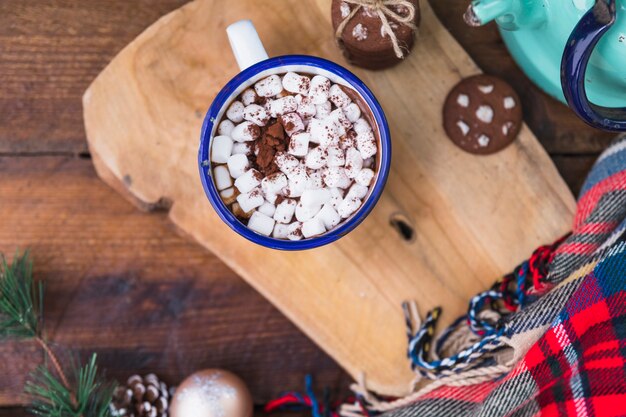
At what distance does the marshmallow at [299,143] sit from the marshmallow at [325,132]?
0.01m

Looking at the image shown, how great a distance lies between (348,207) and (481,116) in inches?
10.1

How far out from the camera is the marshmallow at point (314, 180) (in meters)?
0.84

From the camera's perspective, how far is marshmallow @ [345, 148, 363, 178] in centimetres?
83

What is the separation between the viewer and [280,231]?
842 millimetres

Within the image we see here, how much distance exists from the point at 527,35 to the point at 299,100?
33cm

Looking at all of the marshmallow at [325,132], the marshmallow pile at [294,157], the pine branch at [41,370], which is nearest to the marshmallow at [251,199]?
the marshmallow pile at [294,157]

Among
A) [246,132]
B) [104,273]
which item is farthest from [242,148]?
[104,273]

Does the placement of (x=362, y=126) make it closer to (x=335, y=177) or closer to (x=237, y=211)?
(x=335, y=177)

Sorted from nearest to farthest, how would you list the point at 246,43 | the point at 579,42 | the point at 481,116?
1. the point at 579,42
2. the point at 246,43
3. the point at 481,116

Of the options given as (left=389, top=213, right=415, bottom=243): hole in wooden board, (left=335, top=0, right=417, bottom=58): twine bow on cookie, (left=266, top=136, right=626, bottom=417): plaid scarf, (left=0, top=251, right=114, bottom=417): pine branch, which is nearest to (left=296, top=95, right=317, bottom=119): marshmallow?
(left=335, top=0, right=417, bottom=58): twine bow on cookie

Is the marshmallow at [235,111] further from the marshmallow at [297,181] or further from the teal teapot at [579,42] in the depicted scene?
the teal teapot at [579,42]

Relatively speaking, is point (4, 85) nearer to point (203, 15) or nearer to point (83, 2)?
point (83, 2)

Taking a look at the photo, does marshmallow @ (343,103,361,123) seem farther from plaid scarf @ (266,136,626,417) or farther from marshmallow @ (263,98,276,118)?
plaid scarf @ (266,136,626,417)

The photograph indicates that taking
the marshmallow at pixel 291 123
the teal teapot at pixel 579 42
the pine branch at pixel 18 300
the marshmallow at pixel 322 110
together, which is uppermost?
the teal teapot at pixel 579 42
